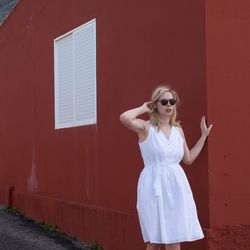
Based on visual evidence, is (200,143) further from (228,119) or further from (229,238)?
(229,238)

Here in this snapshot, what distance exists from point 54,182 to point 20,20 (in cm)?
355

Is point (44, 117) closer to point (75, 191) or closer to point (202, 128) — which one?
point (75, 191)

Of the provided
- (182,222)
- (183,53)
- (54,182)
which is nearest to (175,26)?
(183,53)

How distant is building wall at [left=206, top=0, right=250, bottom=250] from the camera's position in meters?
5.63

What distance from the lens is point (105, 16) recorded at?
25.6 feet

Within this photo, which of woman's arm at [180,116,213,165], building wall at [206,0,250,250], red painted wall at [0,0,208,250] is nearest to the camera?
woman's arm at [180,116,213,165]

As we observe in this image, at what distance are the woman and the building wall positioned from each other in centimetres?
72

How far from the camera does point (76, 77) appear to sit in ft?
29.1

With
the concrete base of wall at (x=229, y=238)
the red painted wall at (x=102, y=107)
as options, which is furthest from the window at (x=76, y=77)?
the concrete base of wall at (x=229, y=238)

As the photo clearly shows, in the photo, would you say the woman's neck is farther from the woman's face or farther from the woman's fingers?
the woman's fingers

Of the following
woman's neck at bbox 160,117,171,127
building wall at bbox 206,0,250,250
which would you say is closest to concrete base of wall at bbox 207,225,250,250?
building wall at bbox 206,0,250,250

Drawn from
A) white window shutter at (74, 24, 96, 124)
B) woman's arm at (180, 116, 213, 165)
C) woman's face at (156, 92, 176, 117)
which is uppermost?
white window shutter at (74, 24, 96, 124)

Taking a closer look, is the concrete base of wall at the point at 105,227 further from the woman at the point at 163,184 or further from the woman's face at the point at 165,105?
the woman's face at the point at 165,105

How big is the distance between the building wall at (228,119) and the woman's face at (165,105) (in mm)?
780
